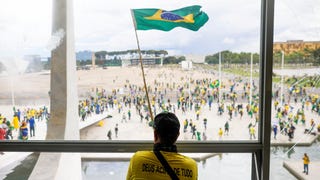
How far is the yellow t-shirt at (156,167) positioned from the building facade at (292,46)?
1395mm

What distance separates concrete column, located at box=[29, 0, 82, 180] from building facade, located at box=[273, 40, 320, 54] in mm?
1714

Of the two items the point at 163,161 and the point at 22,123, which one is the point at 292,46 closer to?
the point at 163,161

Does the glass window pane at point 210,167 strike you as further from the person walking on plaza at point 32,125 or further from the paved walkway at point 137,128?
the person walking on plaza at point 32,125

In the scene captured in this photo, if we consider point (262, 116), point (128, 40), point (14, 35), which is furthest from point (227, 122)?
point (14, 35)

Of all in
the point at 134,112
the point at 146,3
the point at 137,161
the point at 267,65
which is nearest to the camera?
the point at 137,161

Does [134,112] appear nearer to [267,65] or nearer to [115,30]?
[115,30]

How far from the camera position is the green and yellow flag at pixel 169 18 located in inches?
100

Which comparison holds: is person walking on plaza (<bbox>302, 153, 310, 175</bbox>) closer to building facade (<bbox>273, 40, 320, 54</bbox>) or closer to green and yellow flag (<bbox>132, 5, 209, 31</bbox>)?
building facade (<bbox>273, 40, 320, 54</bbox>)

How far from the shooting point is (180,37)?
2.59 m

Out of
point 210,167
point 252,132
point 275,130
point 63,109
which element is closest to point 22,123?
point 63,109

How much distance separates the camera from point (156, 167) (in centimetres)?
143

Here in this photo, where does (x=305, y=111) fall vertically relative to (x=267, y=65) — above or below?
below

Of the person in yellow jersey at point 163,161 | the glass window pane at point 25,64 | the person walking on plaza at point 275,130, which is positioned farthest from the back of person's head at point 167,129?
the glass window pane at point 25,64

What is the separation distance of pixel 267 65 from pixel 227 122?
606 millimetres
